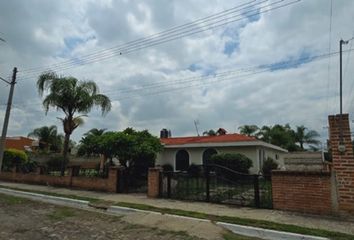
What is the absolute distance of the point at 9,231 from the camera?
7035 millimetres

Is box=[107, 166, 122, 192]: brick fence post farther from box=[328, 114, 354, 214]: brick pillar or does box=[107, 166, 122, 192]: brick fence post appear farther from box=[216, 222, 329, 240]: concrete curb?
box=[328, 114, 354, 214]: brick pillar

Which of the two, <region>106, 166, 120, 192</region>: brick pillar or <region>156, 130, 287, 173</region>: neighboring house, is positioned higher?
<region>156, 130, 287, 173</region>: neighboring house

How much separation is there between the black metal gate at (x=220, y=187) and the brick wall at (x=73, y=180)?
115 inches

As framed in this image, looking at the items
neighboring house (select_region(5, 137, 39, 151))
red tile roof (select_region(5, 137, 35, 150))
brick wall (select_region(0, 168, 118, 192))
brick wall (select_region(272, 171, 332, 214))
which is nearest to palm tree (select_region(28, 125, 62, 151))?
neighboring house (select_region(5, 137, 39, 151))

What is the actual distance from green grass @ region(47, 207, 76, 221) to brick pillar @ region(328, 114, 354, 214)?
7519 millimetres

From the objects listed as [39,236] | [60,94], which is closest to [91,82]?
[60,94]

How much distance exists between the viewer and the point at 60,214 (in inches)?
361

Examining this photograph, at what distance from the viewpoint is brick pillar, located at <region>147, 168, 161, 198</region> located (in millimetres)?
11656

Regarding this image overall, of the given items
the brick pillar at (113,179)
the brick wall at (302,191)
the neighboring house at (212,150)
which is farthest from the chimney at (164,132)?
the brick wall at (302,191)

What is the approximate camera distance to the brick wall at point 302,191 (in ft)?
26.0

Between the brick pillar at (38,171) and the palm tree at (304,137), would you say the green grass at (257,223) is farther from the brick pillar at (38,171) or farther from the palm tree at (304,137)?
the palm tree at (304,137)

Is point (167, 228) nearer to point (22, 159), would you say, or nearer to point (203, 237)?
point (203, 237)

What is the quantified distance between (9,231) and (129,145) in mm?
7646

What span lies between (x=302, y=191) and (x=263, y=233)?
2.44 m
